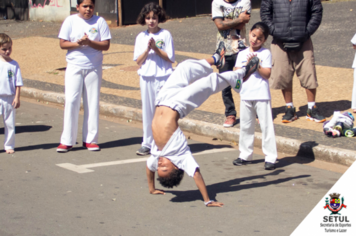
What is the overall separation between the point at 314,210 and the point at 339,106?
4233 mm

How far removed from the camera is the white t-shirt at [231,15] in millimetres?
7562

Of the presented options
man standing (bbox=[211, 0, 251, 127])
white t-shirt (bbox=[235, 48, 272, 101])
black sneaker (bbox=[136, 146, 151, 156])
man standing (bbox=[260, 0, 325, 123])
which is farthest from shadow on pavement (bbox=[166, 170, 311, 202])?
man standing (bbox=[260, 0, 325, 123])

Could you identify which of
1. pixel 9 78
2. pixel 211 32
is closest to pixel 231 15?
pixel 9 78

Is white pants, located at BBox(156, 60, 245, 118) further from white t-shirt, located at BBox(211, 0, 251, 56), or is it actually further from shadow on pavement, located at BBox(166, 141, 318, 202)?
white t-shirt, located at BBox(211, 0, 251, 56)

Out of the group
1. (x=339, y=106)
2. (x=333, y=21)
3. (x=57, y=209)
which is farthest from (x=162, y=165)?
(x=333, y=21)

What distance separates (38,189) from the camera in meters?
5.29

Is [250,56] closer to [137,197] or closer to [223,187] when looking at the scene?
[223,187]

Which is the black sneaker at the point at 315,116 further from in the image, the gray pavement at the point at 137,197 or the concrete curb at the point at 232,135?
the gray pavement at the point at 137,197

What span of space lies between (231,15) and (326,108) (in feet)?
7.78

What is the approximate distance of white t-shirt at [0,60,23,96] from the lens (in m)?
6.60

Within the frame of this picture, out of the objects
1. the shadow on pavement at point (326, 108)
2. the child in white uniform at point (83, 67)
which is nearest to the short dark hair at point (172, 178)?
the child in white uniform at point (83, 67)

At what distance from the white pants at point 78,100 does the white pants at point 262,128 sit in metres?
2.12

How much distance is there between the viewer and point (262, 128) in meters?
6.05

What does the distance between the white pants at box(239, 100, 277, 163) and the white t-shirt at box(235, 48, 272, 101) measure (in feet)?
0.28
